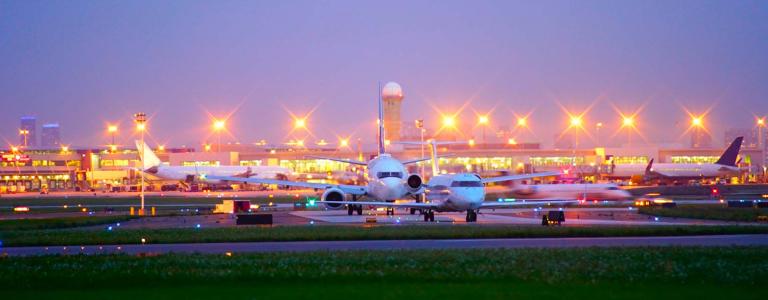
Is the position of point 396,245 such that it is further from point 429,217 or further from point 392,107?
point 392,107

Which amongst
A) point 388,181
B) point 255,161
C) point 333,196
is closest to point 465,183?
point 388,181

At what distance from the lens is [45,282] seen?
19844 millimetres

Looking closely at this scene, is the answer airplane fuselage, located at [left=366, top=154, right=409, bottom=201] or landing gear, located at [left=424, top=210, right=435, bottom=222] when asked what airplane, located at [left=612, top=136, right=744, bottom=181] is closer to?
airplane fuselage, located at [left=366, top=154, right=409, bottom=201]

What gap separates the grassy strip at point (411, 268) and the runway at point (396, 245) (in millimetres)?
2557

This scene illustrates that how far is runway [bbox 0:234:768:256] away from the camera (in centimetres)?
2831

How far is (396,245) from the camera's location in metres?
29.6

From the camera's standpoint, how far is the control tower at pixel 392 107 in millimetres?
174663

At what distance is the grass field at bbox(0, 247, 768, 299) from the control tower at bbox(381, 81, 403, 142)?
146005mm

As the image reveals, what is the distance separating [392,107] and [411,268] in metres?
159

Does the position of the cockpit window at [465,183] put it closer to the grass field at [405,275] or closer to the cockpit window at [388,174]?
the cockpit window at [388,174]

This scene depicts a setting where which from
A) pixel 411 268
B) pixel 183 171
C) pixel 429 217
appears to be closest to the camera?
pixel 411 268

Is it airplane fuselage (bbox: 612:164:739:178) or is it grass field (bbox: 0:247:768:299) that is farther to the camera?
airplane fuselage (bbox: 612:164:739:178)

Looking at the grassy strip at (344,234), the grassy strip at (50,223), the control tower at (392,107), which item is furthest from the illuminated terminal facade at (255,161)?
the grassy strip at (344,234)

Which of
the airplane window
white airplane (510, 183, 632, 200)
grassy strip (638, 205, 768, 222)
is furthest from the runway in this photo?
white airplane (510, 183, 632, 200)
